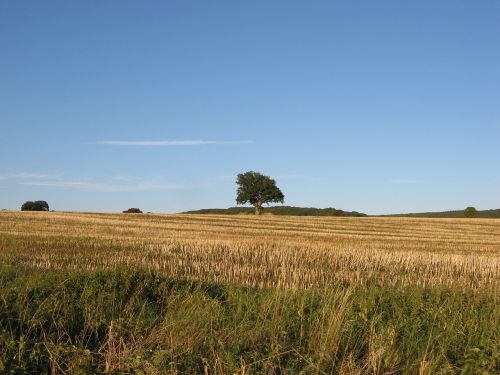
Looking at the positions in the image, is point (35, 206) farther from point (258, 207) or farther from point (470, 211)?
point (470, 211)

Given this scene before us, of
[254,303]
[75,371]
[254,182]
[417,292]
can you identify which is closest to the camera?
[75,371]

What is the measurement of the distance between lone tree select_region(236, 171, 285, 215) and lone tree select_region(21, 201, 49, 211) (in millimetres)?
34839

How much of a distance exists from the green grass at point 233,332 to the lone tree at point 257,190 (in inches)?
3389

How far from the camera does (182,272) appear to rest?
1562cm

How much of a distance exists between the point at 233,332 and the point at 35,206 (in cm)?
9647

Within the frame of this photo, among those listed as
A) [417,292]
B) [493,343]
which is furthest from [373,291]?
[493,343]

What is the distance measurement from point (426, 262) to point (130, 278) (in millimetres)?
12594

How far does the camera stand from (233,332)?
675cm

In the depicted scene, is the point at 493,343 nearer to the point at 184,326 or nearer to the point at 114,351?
the point at 184,326

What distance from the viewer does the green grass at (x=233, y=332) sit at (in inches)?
231

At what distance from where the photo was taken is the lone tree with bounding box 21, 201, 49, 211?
311ft

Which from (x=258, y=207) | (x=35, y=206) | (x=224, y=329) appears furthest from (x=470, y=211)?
(x=224, y=329)

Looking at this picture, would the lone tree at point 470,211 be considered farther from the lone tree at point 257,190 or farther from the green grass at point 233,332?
the green grass at point 233,332

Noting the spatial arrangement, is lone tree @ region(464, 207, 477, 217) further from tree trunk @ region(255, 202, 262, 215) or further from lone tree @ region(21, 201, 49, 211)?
lone tree @ region(21, 201, 49, 211)
